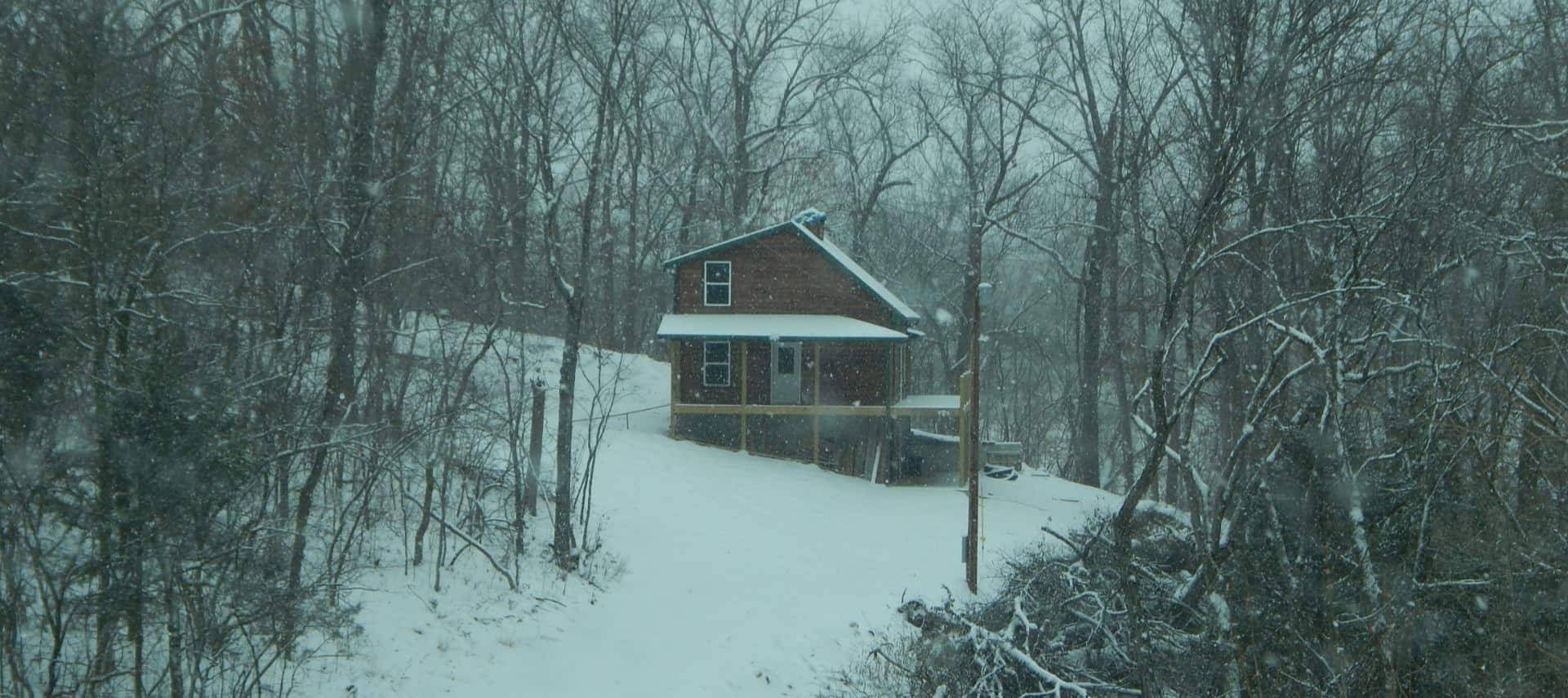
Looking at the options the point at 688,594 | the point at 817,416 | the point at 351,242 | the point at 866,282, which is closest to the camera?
the point at 351,242

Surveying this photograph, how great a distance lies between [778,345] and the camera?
78.2 feet

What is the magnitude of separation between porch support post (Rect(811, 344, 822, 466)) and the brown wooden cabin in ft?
0.14

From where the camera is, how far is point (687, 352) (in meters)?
23.7

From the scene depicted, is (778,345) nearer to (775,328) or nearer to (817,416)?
(775,328)

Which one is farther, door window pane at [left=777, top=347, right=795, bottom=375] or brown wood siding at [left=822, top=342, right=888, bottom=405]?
door window pane at [left=777, top=347, right=795, bottom=375]

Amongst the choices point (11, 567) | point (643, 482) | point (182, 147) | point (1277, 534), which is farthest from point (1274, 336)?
point (11, 567)

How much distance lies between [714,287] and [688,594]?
1289 centimetres

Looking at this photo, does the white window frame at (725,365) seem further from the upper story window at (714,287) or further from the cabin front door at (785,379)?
the upper story window at (714,287)

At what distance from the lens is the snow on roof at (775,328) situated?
22.4 meters

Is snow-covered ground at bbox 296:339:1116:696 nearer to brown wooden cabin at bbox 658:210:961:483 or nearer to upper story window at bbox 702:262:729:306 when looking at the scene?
brown wooden cabin at bbox 658:210:961:483

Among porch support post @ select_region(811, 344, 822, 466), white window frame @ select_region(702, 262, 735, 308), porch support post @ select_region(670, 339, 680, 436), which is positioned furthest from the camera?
white window frame @ select_region(702, 262, 735, 308)

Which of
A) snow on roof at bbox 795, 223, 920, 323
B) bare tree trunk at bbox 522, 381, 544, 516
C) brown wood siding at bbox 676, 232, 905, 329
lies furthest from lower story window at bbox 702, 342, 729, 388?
bare tree trunk at bbox 522, 381, 544, 516

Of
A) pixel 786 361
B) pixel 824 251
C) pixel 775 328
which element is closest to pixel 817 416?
pixel 775 328

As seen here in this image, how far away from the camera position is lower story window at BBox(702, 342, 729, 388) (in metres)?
23.7
